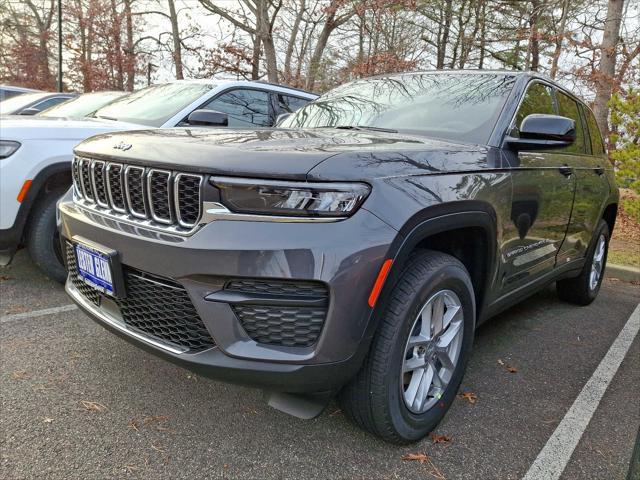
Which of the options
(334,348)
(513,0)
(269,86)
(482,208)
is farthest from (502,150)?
(513,0)

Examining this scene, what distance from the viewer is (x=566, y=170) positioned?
3.09 m

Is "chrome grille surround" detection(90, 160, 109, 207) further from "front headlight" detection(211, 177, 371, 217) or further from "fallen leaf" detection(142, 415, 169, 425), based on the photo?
"fallen leaf" detection(142, 415, 169, 425)

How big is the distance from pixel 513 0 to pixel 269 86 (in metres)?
15.5

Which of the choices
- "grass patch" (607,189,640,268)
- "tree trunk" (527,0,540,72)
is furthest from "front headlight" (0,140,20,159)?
"tree trunk" (527,0,540,72)

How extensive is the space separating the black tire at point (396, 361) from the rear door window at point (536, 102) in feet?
3.84

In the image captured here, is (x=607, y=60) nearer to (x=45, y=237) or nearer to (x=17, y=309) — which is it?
(x=45, y=237)

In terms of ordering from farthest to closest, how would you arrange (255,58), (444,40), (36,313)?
(444,40)
(255,58)
(36,313)

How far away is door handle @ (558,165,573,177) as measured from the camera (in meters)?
3.03

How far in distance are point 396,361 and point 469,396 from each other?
37.1 inches

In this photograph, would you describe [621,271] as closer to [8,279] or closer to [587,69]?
[8,279]

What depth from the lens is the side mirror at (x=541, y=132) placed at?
96.3 inches

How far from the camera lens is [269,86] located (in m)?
5.31

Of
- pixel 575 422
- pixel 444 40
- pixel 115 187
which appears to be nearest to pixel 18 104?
pixel 115 187

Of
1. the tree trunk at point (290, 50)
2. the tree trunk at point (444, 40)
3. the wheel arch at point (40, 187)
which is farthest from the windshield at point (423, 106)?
the tree trunk at point (444, 40)
